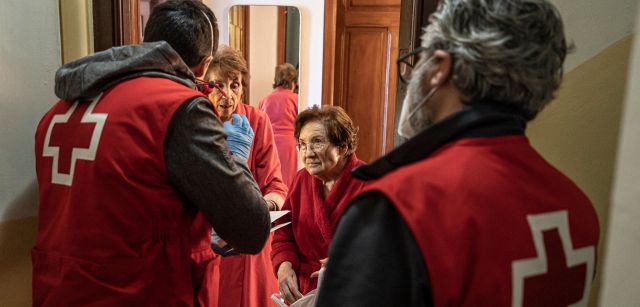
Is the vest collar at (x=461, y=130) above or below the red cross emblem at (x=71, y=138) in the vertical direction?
above

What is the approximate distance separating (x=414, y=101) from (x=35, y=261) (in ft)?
2.81

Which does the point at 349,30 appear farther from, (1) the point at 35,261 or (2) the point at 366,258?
(2) the point at 366,258

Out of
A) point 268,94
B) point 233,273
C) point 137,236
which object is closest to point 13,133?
point 137,236

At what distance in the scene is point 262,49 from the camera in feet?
10.1

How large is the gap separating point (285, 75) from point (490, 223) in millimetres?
2551

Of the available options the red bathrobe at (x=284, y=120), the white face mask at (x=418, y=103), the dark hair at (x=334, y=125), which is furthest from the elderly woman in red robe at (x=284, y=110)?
the white face mask at (x=418, y=103)

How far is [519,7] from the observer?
634mm

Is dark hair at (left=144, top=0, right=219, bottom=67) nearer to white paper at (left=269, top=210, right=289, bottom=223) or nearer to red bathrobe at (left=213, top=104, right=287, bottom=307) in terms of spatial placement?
white paper at (left=269, top=210, right=289, bottom=223)

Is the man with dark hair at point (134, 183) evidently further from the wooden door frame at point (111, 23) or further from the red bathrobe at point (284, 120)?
the red bathrobe at point (284, 120)

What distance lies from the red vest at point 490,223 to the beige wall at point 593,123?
0.46 meters

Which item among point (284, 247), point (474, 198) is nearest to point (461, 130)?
point (474, 198)

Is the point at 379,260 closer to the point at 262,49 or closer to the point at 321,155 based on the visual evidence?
the point at 321,155

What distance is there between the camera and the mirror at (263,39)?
2.99m

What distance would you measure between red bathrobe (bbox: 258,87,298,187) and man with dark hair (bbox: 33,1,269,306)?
2002 mm
